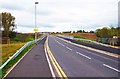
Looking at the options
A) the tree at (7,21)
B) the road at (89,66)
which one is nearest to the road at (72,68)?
the road at (89,66)

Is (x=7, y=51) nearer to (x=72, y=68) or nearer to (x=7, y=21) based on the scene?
(x=72, y=68)

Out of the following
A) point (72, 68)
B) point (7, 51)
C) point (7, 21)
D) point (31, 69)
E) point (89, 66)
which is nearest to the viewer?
point (31, 69)

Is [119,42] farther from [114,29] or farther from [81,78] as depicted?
[114,29]

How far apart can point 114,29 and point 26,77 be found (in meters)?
90.3

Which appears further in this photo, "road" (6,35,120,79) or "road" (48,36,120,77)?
"road" (48,36,120,77)

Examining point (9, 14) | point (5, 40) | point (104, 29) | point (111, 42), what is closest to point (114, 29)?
point (104, 29)

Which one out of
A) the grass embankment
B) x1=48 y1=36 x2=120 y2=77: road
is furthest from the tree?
x1=48 y1=36 x2=120 y2=77: road

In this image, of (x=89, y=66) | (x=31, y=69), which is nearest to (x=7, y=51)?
Answer: (x=31, y=69)

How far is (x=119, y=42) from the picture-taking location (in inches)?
1687

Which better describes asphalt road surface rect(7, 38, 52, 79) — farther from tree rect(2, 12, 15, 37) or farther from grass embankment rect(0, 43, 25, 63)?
tree rect(2, 12, 15, 37)

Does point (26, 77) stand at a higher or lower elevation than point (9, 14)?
lower

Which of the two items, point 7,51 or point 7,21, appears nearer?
point 7,51

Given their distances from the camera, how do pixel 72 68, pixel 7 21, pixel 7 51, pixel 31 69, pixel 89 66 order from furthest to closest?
pixel 7 21
pixel 7 51
pixel 89 66
pixel 72 68
pixel 31 69

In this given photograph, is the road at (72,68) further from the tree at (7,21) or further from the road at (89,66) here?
the tree at (7,21)
